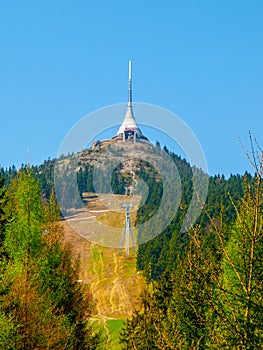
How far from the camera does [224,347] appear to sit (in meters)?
10.9

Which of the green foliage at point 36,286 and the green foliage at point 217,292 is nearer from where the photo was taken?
the green foliage at point 217,292

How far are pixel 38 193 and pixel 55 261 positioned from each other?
13.8ft

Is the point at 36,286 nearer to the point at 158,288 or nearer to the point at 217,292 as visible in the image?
the point at 217,292

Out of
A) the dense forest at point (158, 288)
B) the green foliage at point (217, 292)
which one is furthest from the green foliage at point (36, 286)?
the green foliage at point (217, 292)

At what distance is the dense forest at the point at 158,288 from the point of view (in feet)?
35.8

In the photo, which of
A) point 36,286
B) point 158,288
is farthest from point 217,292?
point 158,288

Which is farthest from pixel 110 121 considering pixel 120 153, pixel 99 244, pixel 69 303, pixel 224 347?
pixel 99 244

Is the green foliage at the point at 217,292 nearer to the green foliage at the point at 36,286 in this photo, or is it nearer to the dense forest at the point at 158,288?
the dense forest at the point at 158,288

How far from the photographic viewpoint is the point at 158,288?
1699 inches

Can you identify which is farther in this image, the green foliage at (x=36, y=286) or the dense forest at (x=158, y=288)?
the green foliage at (x=36, y=286)

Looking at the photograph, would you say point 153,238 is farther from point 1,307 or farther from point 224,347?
point 224,347

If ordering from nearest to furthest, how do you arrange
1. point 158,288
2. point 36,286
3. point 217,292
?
1. point 217,292
2. point 36,286
3. point 158,288

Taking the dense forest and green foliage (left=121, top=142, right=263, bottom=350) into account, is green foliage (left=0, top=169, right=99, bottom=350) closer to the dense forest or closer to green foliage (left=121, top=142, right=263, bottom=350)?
the dense forest

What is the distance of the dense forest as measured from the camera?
10.9 metres
